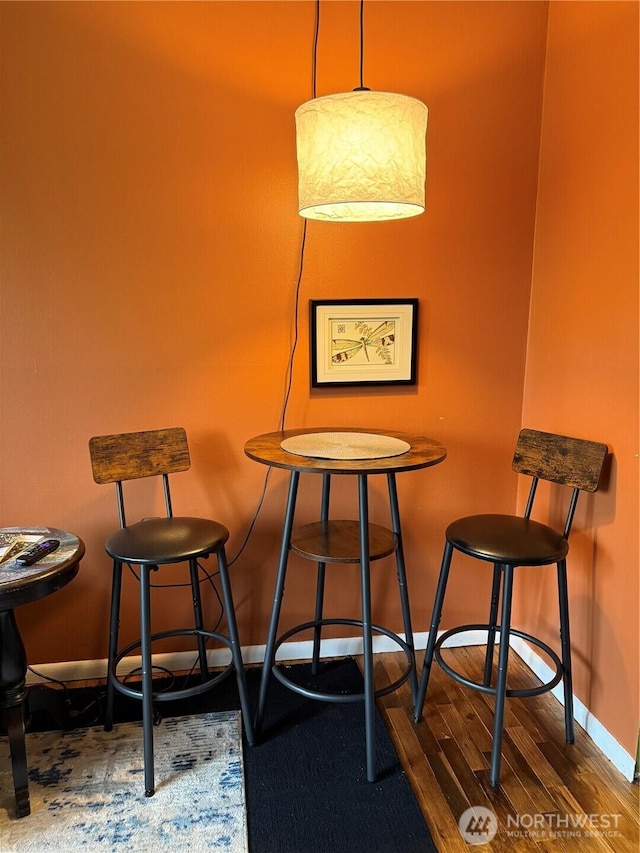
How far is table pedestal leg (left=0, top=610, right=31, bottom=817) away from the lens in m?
1.61

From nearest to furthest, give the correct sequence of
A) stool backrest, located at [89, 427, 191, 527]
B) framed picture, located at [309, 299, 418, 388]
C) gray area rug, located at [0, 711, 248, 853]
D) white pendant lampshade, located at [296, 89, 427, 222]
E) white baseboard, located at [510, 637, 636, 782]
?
white pendant lampshade, located at [296, 89, 427, 222] → gray area rug, located at [0, 711, 248, 853] → white baseboard, located at [510, 637, 636, 782] → stool backrest, located at [89, 427, 191, 527] → framed picture, located at [309, 299, 418, 388]

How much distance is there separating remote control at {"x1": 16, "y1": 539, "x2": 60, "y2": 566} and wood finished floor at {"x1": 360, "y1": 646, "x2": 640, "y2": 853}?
1.27 m

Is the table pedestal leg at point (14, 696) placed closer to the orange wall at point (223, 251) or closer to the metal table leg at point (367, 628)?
the orange wall at point (223, 251)

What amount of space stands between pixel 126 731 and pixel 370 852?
0.91 meters

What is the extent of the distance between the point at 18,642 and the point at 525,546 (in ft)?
4.90

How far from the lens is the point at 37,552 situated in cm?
171

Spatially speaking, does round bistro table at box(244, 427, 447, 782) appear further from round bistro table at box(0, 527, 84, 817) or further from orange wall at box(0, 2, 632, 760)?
round bistro table at box(0, 527, 84, 817)

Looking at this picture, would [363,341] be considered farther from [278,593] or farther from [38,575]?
[38,575]

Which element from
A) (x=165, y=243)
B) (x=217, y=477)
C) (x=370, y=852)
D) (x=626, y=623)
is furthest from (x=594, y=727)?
(x=165, y=243)

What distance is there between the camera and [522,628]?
2506 millimetres

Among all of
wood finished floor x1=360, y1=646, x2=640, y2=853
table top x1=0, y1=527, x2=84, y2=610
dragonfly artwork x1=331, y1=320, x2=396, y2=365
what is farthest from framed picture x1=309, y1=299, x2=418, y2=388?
wood finished floor x1=360, y1=646, x2=640, y2=853

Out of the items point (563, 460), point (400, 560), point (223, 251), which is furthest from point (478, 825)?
point (223, 251)

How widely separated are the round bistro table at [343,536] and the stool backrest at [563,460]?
0.39 metres

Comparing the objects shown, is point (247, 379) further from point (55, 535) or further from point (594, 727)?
point (594, 727)
